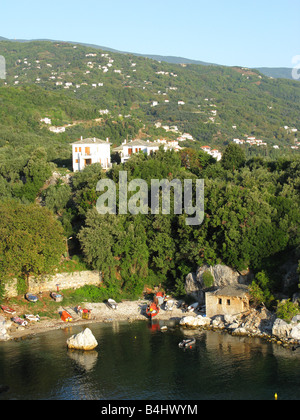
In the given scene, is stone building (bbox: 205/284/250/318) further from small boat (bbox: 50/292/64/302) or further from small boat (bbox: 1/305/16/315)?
small boat (bbox: 1/305/16/315)

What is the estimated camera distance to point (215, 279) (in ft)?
108

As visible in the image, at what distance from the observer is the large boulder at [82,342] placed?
26.1m

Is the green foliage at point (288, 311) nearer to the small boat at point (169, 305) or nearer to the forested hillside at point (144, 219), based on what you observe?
the forested hillside at point (144, 219)

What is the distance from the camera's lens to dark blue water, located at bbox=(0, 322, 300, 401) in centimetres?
2092

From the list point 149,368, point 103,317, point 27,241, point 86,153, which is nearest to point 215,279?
point 103,317

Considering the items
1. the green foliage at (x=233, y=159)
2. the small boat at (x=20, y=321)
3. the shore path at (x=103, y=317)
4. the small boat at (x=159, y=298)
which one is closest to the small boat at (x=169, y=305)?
the shore path at (x=103, y=317)

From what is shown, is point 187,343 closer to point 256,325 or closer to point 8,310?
point 256,325

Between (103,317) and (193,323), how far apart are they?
6.46 m

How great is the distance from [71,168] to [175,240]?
20986 millimetres

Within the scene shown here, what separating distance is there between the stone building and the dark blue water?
8.16 ft

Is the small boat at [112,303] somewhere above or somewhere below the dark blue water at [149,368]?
below

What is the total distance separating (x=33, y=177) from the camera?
4488 centimetres

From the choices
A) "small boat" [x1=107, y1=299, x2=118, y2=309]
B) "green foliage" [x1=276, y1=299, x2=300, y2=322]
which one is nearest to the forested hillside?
"small boat" [x1=107, y1=299, x2=118, y2=309]

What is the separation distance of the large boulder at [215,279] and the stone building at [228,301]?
1.24m
